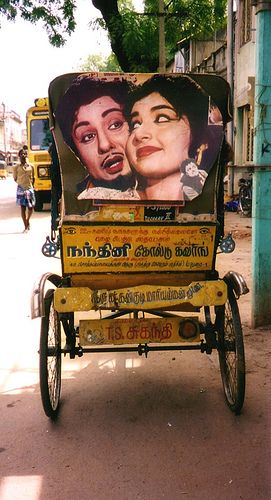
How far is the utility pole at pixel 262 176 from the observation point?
492cm

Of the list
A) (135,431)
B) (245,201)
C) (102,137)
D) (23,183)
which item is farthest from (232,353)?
(245,201)

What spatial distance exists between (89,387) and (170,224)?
4.70ft

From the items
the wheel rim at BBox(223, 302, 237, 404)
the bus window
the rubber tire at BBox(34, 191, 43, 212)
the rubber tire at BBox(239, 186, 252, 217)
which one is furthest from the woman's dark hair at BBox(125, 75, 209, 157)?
the bus window

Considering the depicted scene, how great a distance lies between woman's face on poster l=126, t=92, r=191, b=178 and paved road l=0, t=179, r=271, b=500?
1599 millimetres

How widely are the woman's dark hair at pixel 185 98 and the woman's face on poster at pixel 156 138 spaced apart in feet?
0.09

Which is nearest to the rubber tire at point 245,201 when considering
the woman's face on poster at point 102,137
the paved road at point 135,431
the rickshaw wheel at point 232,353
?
the paved road at point 135,431

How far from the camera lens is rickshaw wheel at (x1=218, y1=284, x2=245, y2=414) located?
3402mm

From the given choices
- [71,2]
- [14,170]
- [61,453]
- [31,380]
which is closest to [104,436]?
[61,453]

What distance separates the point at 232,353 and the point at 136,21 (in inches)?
590

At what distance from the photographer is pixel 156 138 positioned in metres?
3.55

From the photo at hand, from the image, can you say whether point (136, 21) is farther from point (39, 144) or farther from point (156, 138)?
point (156, 138)

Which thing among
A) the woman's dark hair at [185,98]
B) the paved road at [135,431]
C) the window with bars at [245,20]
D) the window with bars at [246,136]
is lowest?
the paved road at [135,431]

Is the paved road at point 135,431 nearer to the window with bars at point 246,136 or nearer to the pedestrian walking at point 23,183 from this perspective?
Answer: the pedestrian walking at point 23,183

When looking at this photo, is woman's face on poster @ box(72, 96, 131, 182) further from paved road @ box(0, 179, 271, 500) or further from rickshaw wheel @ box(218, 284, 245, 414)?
paved road @ box(0, 179, 271, 500)
